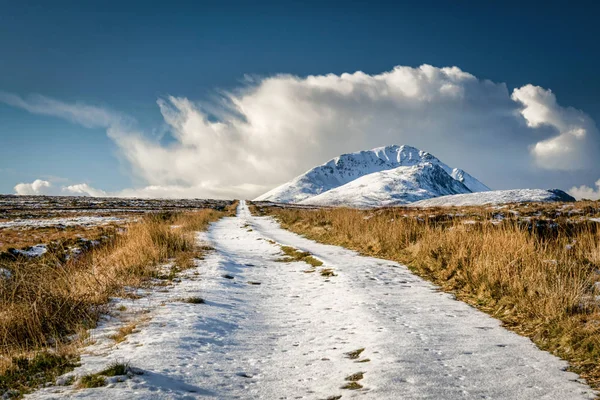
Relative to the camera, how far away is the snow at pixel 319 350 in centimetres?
350

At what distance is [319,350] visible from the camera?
185 inches

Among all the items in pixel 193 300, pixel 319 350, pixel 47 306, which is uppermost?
pixel 47 306

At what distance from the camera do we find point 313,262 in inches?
462

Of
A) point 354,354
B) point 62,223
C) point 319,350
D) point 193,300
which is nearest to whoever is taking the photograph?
point 354,354

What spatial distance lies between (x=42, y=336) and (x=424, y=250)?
30.7 ft

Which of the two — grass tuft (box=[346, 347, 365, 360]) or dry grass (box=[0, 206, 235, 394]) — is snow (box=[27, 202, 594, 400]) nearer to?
grass tuft (box=[346, 347, 365, 360])

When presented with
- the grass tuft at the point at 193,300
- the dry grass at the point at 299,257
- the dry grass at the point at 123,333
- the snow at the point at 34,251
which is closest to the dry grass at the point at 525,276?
the dry grass at the point at 299,257

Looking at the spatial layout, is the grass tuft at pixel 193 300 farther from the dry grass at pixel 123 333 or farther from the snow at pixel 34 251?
the snow at pixel 34 251

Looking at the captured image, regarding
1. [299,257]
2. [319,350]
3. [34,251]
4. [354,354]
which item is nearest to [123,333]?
[319,350]

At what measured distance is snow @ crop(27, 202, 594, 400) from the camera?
350 cm

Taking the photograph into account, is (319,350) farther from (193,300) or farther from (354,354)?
(193,300)

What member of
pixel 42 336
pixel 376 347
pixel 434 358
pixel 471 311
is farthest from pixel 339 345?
pixel 42 336

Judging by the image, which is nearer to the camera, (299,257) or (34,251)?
(299,257)

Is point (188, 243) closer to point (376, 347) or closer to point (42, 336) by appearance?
point (42, 336)
